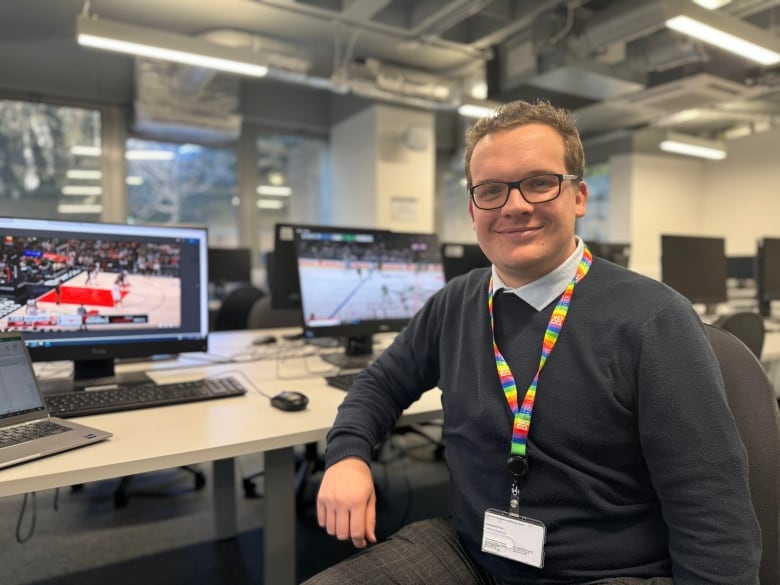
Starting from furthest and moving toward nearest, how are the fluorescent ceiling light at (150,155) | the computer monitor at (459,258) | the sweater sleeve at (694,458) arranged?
the fluorescent ceiling light at (150,155) < the computer monitor at (459,258) < the sweater sleeve at (694,458)

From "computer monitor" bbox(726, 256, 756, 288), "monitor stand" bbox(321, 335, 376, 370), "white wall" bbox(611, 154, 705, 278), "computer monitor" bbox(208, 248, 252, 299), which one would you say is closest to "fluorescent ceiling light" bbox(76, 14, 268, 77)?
"computer monitor" bbox(208, 248, 252, 299)

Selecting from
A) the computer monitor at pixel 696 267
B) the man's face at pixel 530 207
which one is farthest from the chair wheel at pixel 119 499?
the computer monitor at pixel 696 267

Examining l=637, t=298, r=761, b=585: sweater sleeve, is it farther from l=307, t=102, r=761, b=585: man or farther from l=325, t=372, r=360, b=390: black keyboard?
l=325, t=372, r=360, b=390: black keyboard

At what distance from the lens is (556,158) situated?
3.14ft

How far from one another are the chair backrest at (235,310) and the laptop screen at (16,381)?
7.33 ft

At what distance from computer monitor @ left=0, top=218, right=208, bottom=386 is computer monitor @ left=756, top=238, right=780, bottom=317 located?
318 centimetres

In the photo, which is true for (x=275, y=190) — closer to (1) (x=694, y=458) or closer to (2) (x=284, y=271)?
(2) (x=284, y=271)

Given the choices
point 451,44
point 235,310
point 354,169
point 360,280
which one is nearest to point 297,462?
point 360,280

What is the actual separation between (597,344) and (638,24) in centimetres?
339

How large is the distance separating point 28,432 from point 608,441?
1.09 m

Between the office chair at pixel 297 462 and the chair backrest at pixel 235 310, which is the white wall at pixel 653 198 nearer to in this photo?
the chair backrest at pixel 235 310

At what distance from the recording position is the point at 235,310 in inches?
135

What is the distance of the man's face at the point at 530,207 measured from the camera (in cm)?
95

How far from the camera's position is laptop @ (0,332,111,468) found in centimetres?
97
